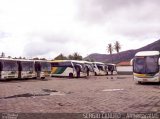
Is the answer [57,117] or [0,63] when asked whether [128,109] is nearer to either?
[57,117]

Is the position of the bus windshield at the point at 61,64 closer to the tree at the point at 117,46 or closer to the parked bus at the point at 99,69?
the parked bus at the point at 99,69

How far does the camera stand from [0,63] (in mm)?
30422

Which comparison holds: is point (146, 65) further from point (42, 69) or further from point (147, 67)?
point (42, 69)

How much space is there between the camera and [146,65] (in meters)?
25.7

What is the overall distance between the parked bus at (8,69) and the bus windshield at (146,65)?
45.3 ft

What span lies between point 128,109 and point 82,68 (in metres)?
34.8

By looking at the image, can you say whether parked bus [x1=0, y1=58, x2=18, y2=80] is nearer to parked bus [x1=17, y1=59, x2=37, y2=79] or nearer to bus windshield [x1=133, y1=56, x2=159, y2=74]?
parked bus [x1=17, y1=59, x2=37, y2=79]

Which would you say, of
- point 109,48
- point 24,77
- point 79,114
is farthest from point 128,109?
point 109,48

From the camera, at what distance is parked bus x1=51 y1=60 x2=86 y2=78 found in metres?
43.2

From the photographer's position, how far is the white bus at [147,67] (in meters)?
25.1

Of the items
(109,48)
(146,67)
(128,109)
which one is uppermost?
(109,48)

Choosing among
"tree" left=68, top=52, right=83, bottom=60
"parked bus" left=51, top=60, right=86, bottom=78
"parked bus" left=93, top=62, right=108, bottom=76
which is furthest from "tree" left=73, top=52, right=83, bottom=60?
"parked bus" left=51, top=60, right=86, bottom=78

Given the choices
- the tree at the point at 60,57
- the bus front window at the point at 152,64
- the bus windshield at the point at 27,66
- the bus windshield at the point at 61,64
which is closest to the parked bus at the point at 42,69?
the bus windshield at the point at 27,66

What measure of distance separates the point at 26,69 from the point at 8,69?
407 cm
